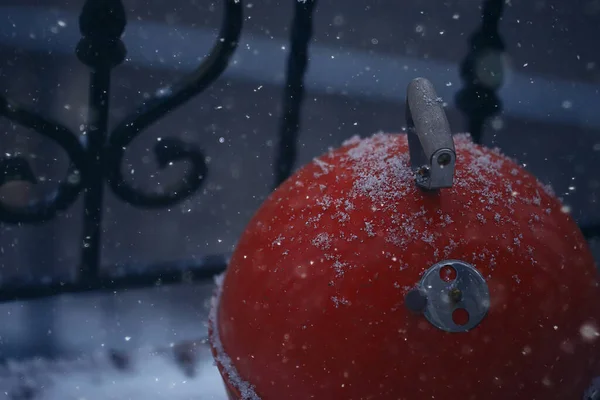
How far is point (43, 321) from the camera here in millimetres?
2309

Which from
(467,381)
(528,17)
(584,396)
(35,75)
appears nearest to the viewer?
(467,381)

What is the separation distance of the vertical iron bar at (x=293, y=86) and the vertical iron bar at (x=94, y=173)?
0.67 m

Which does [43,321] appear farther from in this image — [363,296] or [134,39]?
[363,296]

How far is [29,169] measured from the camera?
212 cm

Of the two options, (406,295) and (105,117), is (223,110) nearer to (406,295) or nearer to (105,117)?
(105,117)

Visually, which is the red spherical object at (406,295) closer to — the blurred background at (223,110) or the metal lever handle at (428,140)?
the metal lever handle at (428,140)

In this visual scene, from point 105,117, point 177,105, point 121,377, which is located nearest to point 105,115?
point 105,117

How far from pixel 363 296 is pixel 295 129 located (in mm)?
1453

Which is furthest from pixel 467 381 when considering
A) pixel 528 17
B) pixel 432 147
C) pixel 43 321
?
pixel 528 17

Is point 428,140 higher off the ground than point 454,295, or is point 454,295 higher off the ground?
point 428,140

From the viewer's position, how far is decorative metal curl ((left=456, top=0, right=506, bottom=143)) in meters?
2.38

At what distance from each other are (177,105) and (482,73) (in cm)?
127

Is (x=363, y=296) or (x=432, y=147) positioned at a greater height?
(x=432, y=147)

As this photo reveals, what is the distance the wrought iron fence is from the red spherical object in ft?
3.30
